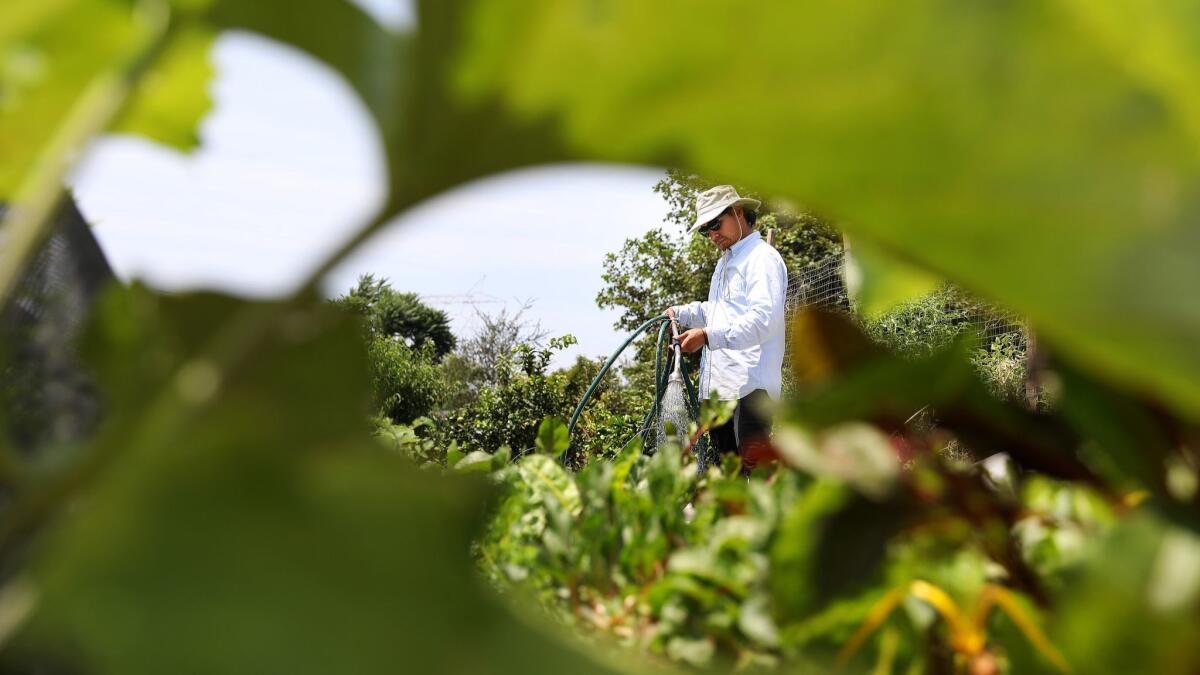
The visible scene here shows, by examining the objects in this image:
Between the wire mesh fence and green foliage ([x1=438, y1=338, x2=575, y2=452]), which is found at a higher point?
the wire mesh fence

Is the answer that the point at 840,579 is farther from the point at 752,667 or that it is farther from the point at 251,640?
the point at 251,640

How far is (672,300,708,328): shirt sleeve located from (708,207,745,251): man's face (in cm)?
32

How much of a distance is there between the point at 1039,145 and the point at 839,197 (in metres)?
0.04

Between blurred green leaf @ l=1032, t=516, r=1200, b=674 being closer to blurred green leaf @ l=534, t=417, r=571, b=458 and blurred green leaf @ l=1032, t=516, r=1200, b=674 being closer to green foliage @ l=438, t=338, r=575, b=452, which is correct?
blurred green leaf @ l=534, t=417, r=571, b=458

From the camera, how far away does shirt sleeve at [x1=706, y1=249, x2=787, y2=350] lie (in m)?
3.40

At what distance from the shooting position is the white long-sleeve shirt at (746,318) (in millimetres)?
3414

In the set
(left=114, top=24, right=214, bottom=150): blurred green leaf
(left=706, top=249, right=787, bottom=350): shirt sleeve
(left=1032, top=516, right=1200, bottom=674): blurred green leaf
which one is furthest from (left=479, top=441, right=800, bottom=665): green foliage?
(left=706, top=249, right=787, bottom=350): shirt sleeve

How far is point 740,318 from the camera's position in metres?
3.43

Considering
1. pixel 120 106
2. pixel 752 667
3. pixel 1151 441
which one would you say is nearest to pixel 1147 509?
pixel 1151 441

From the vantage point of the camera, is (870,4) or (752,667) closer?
(870,4)

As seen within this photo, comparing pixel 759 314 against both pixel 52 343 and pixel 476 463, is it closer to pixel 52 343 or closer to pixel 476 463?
pixel 476 463

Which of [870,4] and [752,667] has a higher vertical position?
[870,4]

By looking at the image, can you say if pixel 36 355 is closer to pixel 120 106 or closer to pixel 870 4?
pixel 120 106

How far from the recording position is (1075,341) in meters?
0.16
